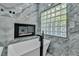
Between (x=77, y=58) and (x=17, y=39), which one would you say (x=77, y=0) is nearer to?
(x=77, y=58)

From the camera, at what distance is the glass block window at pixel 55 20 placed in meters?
2.06

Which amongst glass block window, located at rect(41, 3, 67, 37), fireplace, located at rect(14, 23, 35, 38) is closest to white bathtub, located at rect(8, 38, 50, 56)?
fireplace, located at rect(14, 23, 35, 38)

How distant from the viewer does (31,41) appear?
210 centimetres

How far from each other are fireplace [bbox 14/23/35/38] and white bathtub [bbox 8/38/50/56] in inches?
7.1

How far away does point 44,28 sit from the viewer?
83.2 inches

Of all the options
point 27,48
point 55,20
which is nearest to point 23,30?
point 27,48

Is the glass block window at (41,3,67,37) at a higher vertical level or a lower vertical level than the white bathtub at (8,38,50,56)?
higher

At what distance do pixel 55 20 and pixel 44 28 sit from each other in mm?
322

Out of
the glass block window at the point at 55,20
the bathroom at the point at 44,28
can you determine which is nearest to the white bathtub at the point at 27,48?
the bathroom at the point at 44,28

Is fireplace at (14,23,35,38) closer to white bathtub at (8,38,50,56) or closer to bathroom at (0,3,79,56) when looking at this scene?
bathroom at (0,3,79,56)

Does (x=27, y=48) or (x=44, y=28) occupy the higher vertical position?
(x=44, y=28)

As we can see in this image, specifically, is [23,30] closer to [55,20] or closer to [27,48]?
[27,48]

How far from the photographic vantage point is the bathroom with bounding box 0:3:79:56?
1.96 meters

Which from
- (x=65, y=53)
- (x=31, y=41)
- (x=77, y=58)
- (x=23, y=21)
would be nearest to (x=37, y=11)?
(x=23, y=21)
